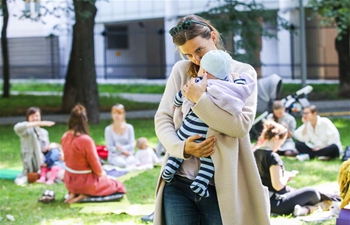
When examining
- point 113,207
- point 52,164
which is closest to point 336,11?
point 52,164

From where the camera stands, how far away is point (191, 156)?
362 cm

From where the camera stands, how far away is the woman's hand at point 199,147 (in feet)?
11.5

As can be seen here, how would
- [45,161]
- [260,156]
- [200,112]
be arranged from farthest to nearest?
[45,161] < [260,156] < [200,112]

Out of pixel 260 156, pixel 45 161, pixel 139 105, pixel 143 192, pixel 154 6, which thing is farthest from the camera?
pixel 154 6

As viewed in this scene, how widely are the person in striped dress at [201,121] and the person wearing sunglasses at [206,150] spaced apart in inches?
1.5

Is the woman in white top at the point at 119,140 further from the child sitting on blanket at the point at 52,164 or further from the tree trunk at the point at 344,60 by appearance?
the tree trunk at the point at 344,60

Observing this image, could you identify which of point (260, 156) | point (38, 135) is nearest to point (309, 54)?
point (38, 135)

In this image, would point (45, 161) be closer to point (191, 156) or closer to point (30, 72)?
point (191, 156)

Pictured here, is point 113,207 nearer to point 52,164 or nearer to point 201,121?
point 52,164

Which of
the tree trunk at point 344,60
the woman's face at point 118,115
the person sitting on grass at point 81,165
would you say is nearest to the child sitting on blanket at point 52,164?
the woman's face at point 118,115

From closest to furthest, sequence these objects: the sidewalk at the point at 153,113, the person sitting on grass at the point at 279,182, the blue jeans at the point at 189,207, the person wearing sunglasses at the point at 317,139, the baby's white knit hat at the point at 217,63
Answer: the baby's white knit hat at the point at 217,63
the blue jeans at the point at 189,207
the person sitting on grass at the point at 279,182
the person wearing sunglasses at the point at 317,139
the sidewalk at the point at 153,113

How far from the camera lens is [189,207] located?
3.63 m

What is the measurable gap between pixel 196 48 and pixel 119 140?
7639 millimetres

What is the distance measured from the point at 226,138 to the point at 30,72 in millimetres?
33632
